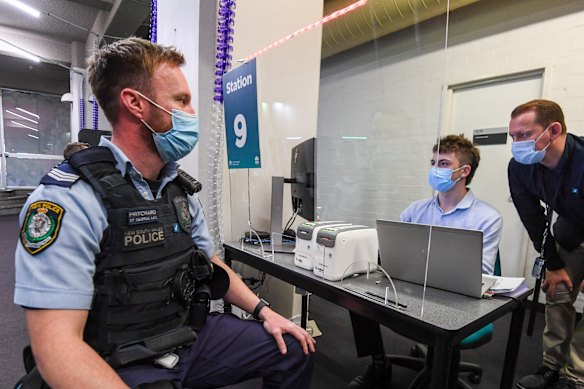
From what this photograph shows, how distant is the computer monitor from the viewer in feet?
5.30

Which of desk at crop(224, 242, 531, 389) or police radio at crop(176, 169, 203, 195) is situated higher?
police radio at crop(176, 169, 203, 195)

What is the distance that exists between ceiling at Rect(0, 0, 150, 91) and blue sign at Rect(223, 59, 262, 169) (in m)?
3.30

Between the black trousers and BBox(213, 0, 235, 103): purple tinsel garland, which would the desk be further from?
BBox(213, 0, 235, 103): purple tinsel garland

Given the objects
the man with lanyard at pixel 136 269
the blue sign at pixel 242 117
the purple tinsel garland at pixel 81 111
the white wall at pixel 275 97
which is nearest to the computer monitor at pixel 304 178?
the blue sign at pixel 242 117

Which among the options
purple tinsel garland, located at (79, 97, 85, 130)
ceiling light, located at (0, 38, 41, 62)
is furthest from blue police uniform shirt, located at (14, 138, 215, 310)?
ceiling light, located at (0, 38, 41, 62)

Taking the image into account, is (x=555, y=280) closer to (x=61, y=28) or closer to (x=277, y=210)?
(x=277, y=210)

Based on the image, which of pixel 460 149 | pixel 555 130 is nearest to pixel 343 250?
pixel 460 149

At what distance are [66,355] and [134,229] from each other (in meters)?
0.31

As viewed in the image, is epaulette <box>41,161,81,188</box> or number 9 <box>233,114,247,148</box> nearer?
epaulette <box>41,161,81,188</box>

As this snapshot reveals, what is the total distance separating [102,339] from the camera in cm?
79

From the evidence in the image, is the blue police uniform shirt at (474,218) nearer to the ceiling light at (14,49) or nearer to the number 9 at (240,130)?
the number 9 at (240,130)

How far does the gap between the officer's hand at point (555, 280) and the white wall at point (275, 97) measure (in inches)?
60.5

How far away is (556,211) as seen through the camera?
168 centimetres

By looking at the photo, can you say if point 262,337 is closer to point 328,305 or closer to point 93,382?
point 93,382
